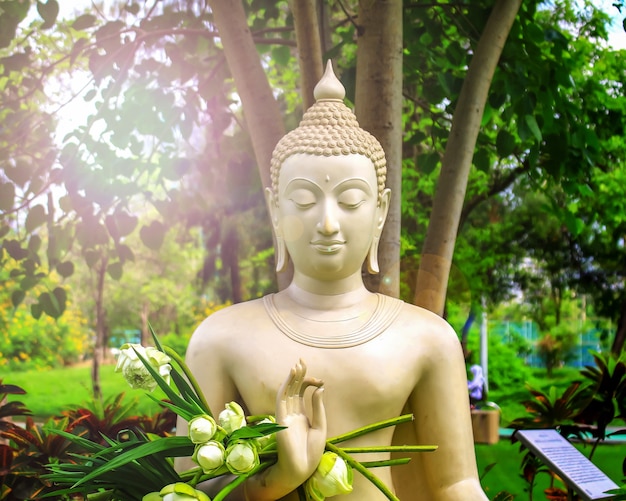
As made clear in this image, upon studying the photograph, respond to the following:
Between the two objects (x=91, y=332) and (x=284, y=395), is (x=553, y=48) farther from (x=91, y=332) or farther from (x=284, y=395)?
(x=91, y=332)

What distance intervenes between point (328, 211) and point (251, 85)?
928 millimetres

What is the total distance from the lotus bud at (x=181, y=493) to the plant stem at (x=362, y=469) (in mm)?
269

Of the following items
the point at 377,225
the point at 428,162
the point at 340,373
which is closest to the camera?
the point at 340,373

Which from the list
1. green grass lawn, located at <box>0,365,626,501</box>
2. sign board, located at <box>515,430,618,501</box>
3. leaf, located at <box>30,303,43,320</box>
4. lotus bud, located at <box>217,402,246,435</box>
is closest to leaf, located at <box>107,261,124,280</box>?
leaf, located at <box>30,303,43,320</box>

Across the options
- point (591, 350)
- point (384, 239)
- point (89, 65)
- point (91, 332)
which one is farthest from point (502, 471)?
point (89, 65)

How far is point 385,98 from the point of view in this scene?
2.28 m

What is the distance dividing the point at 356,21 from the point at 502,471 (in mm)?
1914

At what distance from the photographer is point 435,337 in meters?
1.63

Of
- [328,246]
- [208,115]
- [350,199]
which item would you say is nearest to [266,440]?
[328,246]

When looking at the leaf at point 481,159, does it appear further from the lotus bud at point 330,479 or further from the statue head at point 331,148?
the lotus bud at point 330,479

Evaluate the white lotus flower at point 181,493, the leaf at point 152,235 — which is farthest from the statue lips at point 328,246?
the leaf at point 152,235

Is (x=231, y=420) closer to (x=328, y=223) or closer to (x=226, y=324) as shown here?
(x=226, y=324)

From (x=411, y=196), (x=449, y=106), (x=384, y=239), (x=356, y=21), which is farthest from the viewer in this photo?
(x=411, y=196)

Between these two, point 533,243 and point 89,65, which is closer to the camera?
point 89,65
